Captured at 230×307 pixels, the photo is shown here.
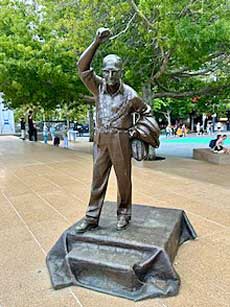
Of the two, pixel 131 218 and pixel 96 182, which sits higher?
pixel 96 182

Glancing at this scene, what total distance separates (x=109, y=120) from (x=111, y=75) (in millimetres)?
402

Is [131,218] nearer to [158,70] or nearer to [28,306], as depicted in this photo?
[28,306]

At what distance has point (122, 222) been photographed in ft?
10.3

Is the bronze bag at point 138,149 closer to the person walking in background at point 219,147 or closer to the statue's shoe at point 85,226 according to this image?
the statue's shoe at point 85,226

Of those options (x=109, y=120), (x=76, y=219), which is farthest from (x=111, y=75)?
(x=76, y=219)

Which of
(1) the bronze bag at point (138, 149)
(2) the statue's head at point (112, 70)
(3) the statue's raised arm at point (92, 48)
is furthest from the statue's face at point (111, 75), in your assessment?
(1) the bronze bag at point (138, 149)

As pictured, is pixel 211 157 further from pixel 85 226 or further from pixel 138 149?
pixel 85 226

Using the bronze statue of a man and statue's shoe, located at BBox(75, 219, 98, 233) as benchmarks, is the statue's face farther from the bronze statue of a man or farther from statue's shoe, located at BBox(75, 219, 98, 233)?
statue's shoe, located at BBox(75, 219, 98, 233)

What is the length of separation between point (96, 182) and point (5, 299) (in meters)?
1.25

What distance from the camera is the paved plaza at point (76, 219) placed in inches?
97.3

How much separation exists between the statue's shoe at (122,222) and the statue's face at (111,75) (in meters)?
1.32

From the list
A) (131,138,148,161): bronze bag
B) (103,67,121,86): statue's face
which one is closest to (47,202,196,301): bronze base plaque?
(131,138,148,161): bronze bag

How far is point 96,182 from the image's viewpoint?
307 cm

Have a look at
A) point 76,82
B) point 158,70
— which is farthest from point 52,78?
point 158,70
